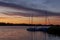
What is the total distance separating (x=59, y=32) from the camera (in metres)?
48.7

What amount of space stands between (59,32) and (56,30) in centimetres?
125

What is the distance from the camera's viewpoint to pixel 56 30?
49.7 meters
